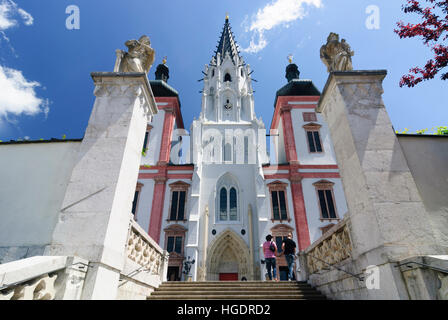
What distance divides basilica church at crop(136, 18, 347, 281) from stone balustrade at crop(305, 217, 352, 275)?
9711 millimetres

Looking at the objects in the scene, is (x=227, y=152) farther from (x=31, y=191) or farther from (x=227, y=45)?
(x=227, y=45)

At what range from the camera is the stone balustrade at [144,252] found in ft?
14.6

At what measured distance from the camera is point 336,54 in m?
5.07

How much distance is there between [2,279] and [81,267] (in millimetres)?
1066

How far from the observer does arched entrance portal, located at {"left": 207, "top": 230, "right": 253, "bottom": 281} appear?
16.0 meters

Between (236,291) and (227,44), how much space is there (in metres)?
34.0

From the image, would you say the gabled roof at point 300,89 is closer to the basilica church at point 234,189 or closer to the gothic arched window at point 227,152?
the basilica church at point 234,189

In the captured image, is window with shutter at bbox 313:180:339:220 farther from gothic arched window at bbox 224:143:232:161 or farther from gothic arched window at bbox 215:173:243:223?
gothic arched window at bbox 224:143:232:161

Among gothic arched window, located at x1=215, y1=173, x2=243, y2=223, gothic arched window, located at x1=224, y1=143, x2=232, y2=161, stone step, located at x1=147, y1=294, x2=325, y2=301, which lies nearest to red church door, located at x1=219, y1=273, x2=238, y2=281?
gothic arched window, located at x1=215, y1=173, x2=243, y2=223

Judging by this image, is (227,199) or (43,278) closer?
(43,278)

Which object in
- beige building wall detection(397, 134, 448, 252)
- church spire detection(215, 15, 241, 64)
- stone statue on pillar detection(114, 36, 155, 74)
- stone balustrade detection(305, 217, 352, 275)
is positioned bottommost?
stone balustrade detection(305, 217, 352, 275)

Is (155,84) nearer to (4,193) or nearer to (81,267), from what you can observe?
(4,193)

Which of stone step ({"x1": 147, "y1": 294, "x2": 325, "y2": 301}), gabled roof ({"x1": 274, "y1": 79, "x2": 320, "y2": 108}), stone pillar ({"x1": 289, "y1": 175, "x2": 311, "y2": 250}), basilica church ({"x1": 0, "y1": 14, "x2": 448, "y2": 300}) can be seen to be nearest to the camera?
basilica church ({"x1": 0, "y1": 14, "x2": 448, "y2": 300})

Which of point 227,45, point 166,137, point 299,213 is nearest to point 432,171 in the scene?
point 299,213
